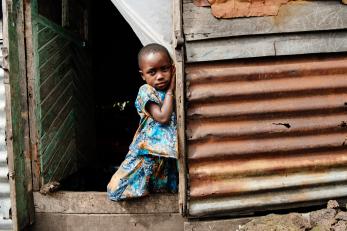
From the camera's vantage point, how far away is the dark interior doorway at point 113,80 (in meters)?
6.02

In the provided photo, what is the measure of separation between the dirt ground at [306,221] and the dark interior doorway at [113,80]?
3.22 metres

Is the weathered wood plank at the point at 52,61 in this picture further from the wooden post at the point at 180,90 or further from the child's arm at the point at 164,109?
the wooden post at the point at 180,90

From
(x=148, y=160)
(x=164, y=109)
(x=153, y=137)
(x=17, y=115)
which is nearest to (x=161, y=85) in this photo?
(x=164, y=109)

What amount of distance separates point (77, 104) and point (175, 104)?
79.3 inches

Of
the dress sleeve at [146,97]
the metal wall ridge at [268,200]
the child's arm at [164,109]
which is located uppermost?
the dress sleeve at [146,97]

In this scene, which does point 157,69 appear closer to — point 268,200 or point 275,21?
point 275,21

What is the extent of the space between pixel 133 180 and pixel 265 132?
1245 millimetres

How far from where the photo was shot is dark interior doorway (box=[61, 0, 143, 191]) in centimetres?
602

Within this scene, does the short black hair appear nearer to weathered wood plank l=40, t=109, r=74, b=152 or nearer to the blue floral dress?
the blue floral dress

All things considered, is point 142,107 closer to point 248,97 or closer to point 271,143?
point 248,97

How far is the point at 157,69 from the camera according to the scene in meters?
3.04

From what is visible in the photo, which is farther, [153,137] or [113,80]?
[113,80]

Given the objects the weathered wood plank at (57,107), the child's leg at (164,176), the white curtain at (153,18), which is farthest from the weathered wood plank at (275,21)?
the weathered wood plank at (57,107)

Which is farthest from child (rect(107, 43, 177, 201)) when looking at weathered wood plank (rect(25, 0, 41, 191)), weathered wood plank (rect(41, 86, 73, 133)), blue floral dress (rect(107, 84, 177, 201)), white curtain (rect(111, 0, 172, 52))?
weathered wood plank (rect(41, 86, 73, 133))
